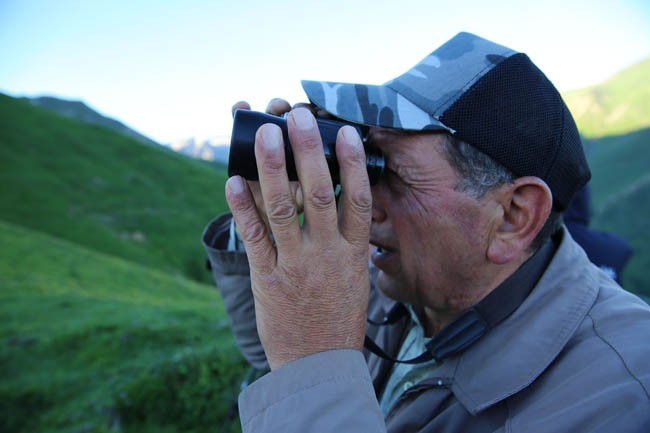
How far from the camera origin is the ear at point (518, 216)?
1767 millimetres

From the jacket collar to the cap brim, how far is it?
73 centimetres

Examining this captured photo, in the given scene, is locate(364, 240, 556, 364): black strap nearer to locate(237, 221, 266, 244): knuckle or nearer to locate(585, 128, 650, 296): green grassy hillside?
locate(237, 221, 266, 244): knuckle

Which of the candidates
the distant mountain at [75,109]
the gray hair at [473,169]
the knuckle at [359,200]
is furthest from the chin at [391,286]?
the distant mountain at [75,109]

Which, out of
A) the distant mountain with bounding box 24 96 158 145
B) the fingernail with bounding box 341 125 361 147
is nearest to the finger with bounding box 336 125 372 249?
the fingernail with bounding box 341 125 361 147

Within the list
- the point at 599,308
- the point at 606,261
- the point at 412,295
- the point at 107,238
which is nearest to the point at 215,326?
the point at 606,261

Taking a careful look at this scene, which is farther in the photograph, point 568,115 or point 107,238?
point 107,238

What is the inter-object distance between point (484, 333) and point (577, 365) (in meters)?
0.37

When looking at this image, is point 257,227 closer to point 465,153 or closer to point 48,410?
point 465,153

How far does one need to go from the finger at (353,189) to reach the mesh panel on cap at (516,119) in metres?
0.46

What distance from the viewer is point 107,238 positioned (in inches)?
1234

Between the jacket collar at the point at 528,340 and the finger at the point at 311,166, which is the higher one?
the finger at the point at 311,166

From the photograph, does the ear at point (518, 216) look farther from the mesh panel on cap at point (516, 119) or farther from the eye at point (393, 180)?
the eye at point (393, 180)

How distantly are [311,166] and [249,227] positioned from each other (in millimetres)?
298

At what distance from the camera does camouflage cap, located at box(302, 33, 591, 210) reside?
170 cm
